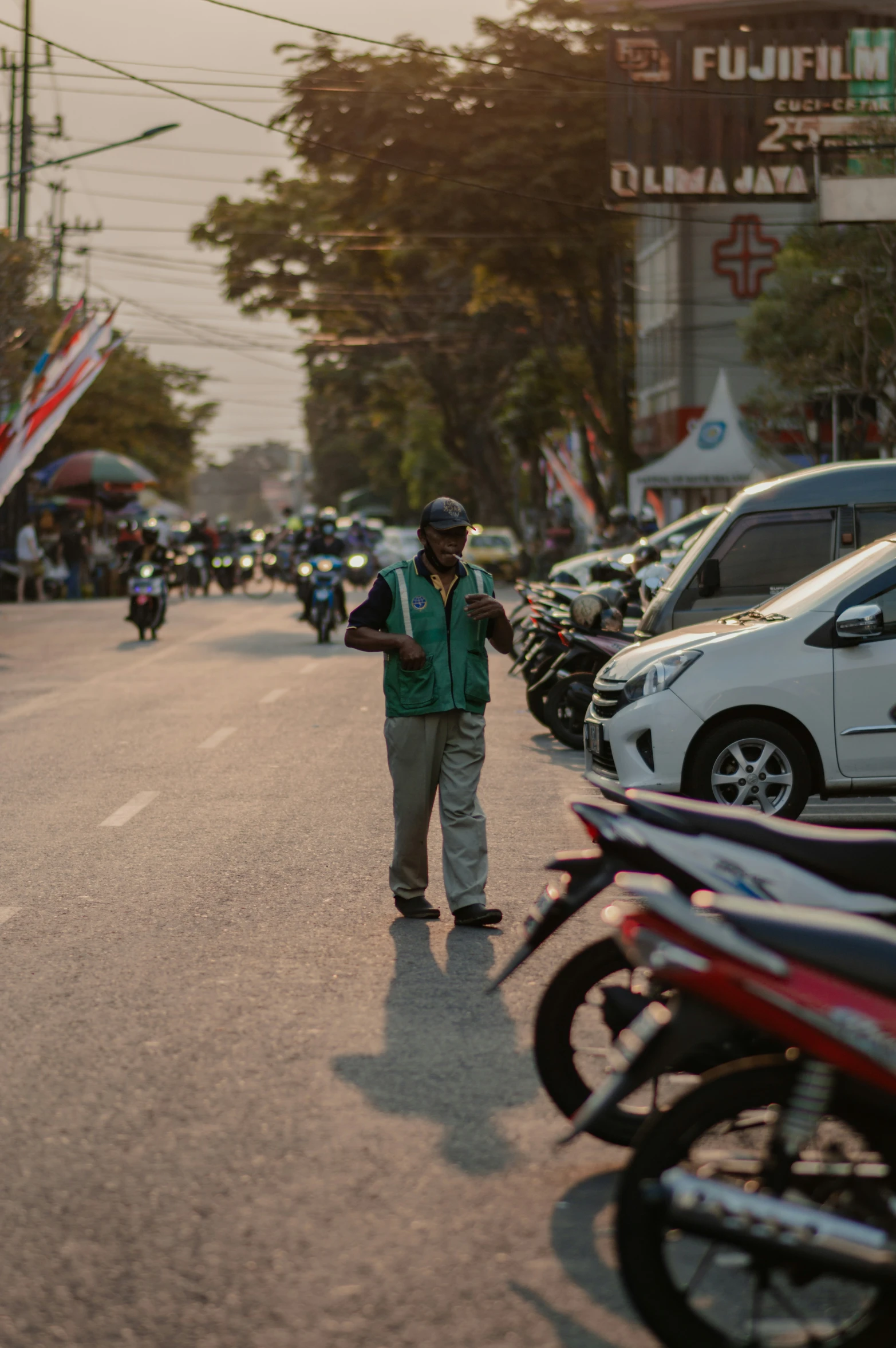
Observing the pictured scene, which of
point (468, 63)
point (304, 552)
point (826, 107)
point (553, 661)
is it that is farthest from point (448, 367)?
point (553, 661)

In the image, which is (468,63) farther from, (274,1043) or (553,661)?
(274,1043)

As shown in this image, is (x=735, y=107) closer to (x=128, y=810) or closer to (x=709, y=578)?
(x=709, y=578)

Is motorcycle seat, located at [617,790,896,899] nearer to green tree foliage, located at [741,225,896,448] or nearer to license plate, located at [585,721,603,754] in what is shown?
license plate, located at [585,721,603,754]

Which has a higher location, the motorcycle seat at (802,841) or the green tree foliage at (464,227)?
the green tree foliage at (464,227)

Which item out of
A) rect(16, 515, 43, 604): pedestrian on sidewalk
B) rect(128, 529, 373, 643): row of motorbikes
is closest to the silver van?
rect(128, 529, 373, 643): row of motorbikes

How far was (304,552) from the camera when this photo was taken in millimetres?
28453

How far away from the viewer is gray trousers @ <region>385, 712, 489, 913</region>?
7426 mm

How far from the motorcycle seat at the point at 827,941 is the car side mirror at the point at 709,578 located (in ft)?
28.6

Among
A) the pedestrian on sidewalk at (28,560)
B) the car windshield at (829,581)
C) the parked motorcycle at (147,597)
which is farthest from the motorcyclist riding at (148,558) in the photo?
the car windshield at (829,581)

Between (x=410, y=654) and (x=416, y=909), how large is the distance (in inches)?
45.2

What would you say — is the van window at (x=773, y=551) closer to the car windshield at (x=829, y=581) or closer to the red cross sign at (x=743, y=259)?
the car windshield at (x=829, y=581)

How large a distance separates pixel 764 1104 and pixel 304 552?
82.6ft

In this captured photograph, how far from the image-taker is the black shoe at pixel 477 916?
7441mm

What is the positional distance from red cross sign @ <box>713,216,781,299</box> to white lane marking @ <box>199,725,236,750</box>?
36.3 meters
